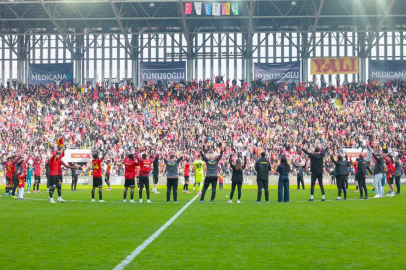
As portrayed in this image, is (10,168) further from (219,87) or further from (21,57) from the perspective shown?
(21,57)

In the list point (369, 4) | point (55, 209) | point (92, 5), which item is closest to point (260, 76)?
point (369, 4)

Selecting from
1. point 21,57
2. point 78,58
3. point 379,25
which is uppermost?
point 379,25

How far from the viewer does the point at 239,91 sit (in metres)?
52.2

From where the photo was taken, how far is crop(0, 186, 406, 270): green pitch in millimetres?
7691

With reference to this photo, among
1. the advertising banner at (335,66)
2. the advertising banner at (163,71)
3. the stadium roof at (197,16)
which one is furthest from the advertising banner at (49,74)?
the advertising banner at (335,66)

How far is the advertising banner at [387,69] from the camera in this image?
172 feet

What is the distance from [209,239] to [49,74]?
1874 inches

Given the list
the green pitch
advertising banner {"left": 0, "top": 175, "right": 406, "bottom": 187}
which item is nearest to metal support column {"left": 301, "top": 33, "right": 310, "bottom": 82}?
advertising banner {"left": 0, "top": 175, "right": 406, "bottom": 187}

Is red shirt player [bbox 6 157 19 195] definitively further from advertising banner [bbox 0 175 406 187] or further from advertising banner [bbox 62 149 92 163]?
advertising banner [bbox 62 149 92 163]

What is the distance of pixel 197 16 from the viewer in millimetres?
50281

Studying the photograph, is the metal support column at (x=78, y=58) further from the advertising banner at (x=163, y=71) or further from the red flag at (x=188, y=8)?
the red flag at (x=188, y=8)

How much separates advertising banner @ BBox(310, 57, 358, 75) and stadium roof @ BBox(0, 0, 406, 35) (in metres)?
2.82

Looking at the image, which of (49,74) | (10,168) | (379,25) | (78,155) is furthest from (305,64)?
(10,168)

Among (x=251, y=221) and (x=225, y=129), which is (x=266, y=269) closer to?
(x=251, y=221)
